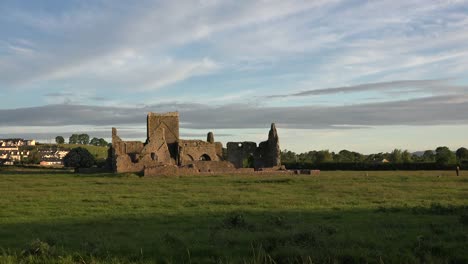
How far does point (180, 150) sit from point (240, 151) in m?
7.11

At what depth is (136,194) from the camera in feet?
74.5

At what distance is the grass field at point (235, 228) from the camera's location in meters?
8.91

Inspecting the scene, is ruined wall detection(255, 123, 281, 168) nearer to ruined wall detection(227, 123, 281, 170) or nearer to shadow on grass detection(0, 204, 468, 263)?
ruined wall detection(227, 123, 281, 170)

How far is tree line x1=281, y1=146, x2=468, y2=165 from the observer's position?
56553 mm

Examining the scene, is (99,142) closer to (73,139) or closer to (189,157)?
(73,139)

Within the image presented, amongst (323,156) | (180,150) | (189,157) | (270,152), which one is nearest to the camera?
(180,150)

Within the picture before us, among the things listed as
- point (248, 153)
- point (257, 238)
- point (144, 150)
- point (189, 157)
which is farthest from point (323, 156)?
point (257, 238)

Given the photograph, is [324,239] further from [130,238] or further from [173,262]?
[130,238]

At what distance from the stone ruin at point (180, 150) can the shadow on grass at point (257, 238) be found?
34.2 metres

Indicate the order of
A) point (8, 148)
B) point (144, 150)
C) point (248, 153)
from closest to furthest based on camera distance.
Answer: point (144, 150)
point (248, 153)
point (8, 148)

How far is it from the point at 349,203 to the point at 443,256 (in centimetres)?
962

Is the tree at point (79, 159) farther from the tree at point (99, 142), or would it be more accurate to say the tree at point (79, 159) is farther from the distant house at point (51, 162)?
the tree at point (99, 142)

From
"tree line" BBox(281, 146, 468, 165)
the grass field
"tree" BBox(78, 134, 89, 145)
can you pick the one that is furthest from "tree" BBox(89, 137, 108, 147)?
the grass field

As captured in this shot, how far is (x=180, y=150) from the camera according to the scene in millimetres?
55688
